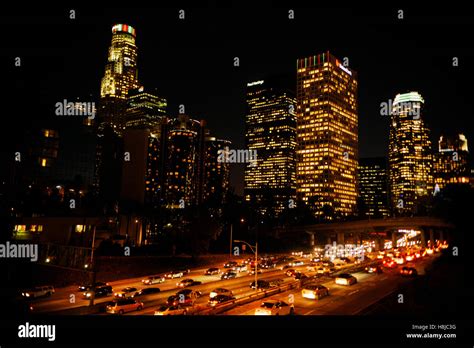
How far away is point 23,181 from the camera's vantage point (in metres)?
72.6

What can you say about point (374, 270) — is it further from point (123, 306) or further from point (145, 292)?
point (123, 306)

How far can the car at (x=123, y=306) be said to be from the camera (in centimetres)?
2771

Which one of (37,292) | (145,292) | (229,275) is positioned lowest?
(229,275)

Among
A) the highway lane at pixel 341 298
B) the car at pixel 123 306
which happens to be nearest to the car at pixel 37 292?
the car at pixel 123 306

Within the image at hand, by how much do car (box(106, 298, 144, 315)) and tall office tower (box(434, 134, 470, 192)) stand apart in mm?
105600

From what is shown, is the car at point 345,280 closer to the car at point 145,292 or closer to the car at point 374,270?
the car at point 374,270

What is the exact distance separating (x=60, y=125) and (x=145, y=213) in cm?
2680

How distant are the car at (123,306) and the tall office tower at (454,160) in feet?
346

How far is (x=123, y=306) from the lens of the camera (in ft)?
92.9

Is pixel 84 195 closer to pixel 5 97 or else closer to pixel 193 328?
pixel 5 97

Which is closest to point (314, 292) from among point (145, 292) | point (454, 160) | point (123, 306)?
point (123, 306)

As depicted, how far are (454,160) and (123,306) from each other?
146178 mm

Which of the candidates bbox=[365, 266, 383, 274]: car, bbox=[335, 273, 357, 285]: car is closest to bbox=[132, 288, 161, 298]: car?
bbox=[335, 273, 357, 285]: car

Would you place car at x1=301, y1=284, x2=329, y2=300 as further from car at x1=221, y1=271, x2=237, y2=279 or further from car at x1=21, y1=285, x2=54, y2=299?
car at x1=21, y1=285, x2=54, y2=299
